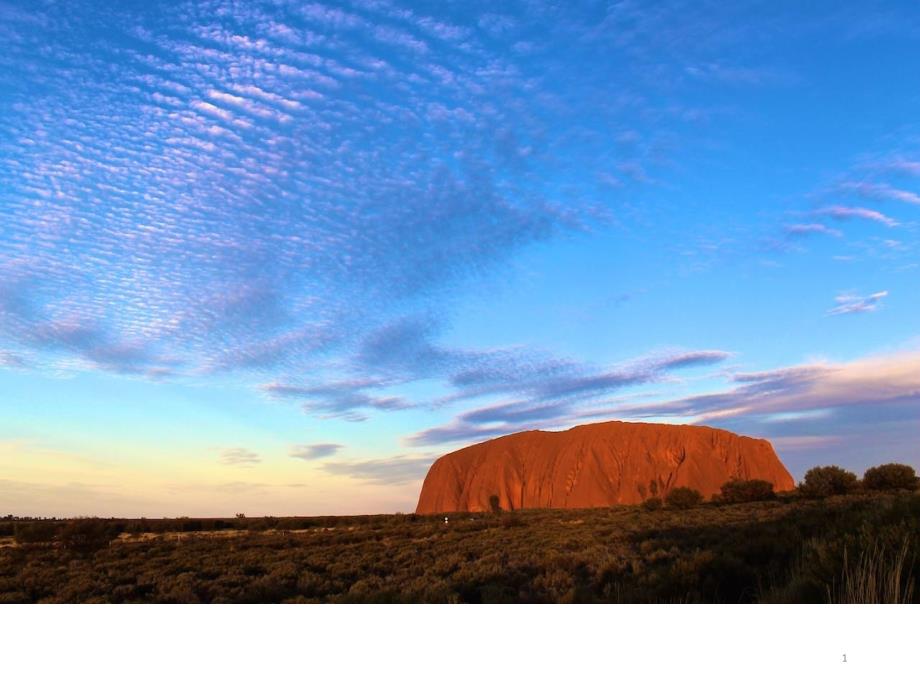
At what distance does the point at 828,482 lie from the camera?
2838 cm

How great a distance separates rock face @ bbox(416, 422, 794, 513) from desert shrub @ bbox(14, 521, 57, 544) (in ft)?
94.1

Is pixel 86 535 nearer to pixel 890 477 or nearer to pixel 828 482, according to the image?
pixel 828 482

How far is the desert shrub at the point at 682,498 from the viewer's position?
31.7 m

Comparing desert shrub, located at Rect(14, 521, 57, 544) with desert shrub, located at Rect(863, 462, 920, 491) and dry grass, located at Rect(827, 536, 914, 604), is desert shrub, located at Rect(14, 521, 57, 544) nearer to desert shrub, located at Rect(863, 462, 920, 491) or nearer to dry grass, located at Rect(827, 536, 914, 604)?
dry grass, located at Rect(827, 536, 914, 604)

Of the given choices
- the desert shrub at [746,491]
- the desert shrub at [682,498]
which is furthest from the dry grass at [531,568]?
the desert shrub at [746,491]

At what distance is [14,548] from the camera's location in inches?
607

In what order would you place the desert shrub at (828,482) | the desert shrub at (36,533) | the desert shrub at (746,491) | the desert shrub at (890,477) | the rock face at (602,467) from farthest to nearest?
1. the rock face at (602,467)
2. the desert shrub at (746,491)
3. the desert shrub at (828,482)
4. the desert shrub at (890,477)
5. the desert shrub at (36,533)

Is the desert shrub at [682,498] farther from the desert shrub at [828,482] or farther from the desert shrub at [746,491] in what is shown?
the desert shrub at [828,482]

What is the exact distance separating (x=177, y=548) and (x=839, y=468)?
2671 cm

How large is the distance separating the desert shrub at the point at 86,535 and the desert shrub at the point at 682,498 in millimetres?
23915

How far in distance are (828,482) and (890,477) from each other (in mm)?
2262

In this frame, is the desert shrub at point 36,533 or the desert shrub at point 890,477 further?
the desert shrub at point 890,477

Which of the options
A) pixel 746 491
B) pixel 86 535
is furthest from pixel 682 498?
pixel 86 535
